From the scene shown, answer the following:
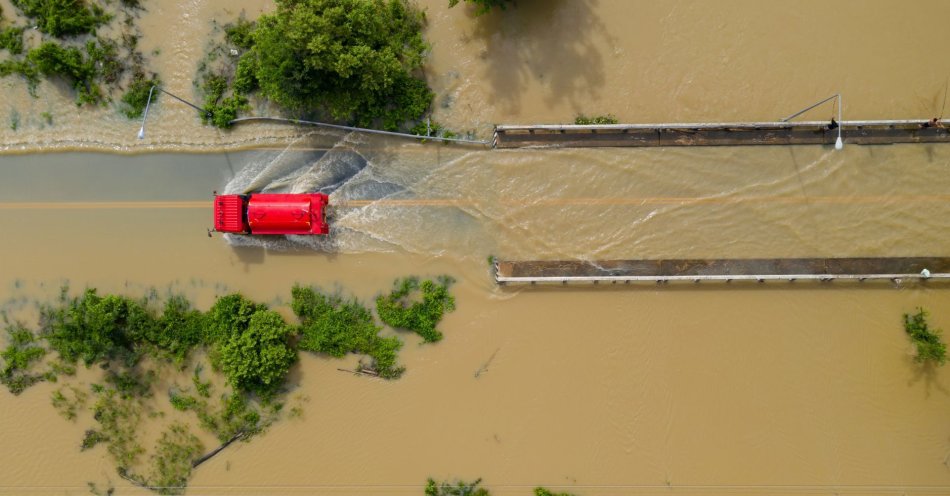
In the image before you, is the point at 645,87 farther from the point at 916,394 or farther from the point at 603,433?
the point at 916,394

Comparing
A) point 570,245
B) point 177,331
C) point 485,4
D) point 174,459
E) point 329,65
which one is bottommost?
point 174,459

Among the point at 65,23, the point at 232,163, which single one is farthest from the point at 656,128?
the point at 65,23

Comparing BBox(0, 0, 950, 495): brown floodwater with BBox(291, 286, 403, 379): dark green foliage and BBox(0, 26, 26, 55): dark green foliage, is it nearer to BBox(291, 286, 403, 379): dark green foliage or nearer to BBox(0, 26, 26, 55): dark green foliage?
BBox(291, 286, 403, 379): dark green foliage

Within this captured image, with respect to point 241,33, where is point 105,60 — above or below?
below

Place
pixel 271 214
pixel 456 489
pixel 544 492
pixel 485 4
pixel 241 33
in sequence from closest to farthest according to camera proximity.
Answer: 1. pixel 271 214
2. pixel 485 4
3. pixel 544 492
4. pixel 456 489
5. pixel 241 33

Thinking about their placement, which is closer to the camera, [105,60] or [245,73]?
[245,73]

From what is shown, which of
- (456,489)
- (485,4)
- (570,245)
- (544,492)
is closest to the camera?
(485,4)

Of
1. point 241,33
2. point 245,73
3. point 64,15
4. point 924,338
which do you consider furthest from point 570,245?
point 64,15

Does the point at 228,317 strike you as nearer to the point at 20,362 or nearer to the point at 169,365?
the point at 169,365
